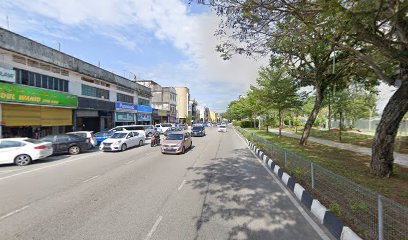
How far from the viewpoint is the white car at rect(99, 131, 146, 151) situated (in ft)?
55.5

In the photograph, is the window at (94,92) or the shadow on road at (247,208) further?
the window at (94,92)

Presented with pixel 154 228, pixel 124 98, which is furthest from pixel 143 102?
pixel 154 228

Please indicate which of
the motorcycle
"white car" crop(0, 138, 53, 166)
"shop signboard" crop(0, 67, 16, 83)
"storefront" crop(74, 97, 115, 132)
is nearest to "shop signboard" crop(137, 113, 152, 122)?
"storefront" crop(74, 97, 115, 132)

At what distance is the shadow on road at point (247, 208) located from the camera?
188 inches

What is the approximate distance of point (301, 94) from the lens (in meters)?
24.5

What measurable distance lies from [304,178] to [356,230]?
3.45 m

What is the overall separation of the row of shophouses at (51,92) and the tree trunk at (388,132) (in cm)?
2140

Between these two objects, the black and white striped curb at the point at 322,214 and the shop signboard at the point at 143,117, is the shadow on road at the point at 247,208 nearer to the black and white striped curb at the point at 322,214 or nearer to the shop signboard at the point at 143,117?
the black and white striped curb at the point at 322,214

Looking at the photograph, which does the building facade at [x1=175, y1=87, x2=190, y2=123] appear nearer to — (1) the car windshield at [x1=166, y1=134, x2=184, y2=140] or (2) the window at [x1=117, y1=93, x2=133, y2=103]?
(2) the window at [x1=117, y1=93, x2=133, y2=103]

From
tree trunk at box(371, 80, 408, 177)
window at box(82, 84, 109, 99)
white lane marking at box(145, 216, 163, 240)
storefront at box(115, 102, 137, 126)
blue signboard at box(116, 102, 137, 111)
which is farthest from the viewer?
storefront at box(115, 102, 137, 126)

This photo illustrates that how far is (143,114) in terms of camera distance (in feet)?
143

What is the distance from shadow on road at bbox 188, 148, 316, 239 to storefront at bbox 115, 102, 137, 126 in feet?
88.9

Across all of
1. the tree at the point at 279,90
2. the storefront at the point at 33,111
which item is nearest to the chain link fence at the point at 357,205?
the tree at the point at 279,90

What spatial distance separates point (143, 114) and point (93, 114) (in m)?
15.8
